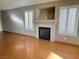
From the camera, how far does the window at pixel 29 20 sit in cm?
603

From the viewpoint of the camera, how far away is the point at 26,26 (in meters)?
6.41

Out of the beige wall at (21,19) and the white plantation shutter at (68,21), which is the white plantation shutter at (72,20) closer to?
the white plantation shutter at (68,21)

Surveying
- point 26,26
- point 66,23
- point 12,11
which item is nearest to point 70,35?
point 66,23

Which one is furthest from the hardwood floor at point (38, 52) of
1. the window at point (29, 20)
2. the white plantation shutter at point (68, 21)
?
the window at point (29, 20)

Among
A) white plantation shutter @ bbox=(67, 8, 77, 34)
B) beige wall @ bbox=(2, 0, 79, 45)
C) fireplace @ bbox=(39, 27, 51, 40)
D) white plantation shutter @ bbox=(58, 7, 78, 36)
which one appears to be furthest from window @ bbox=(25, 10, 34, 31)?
white plantation shutter @ bbox=(67, 8, 77, 34)

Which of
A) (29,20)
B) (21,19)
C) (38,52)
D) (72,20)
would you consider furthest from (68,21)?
(21,19)

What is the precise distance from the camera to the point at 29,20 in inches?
244

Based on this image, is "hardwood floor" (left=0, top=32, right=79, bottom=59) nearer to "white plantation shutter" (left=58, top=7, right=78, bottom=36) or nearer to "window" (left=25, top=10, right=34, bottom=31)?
"white plantation shutter" (left=58, top=7, right=78, bottom=36)

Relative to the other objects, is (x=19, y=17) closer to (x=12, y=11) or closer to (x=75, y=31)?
(x=12, y=11)

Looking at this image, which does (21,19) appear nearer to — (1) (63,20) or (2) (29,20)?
(2) (29,20)

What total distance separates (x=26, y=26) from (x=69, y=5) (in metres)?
3.56

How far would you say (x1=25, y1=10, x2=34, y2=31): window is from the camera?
6.03 metres

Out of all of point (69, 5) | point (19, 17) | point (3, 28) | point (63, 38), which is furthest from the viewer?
point (3, 28)

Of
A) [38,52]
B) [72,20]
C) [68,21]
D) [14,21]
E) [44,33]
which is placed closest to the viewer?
[38,52]
